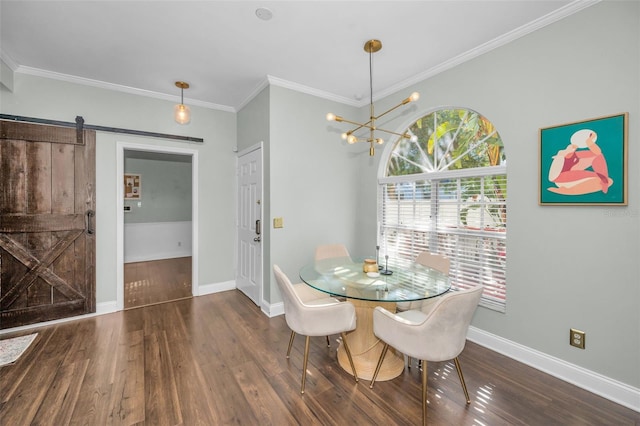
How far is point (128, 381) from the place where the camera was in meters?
2.08

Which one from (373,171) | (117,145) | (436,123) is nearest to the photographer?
(436,123)

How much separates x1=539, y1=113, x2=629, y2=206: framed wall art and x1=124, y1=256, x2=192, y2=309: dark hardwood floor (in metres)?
4.45

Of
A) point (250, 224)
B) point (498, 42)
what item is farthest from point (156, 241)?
point (498, 42)

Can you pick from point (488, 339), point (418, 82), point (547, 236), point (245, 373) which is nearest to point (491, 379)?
point (488, 339)

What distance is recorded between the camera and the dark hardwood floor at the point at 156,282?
3828mm

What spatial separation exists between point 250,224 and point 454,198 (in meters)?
2.58

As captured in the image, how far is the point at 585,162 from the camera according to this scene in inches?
78.6

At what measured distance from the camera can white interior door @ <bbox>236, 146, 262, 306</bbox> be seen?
350 centimetres

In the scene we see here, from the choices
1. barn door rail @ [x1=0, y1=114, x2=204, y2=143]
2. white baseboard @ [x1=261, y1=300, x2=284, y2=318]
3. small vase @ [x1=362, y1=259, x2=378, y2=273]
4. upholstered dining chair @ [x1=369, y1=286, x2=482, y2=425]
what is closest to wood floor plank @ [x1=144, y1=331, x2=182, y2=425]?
white baseboard @ [x1=261, y1=300, x2=284, y2=318]

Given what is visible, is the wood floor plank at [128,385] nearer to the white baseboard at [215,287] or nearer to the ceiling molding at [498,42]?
the white baseboard at [215,287]

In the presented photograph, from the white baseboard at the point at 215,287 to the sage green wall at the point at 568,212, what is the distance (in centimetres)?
332

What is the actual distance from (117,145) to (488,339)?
4706mm

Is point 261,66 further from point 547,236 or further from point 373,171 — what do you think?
point 547,236

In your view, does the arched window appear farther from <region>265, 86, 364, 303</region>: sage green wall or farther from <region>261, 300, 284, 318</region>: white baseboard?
<region>261, 300, 284, 318</region>: white baseboard
